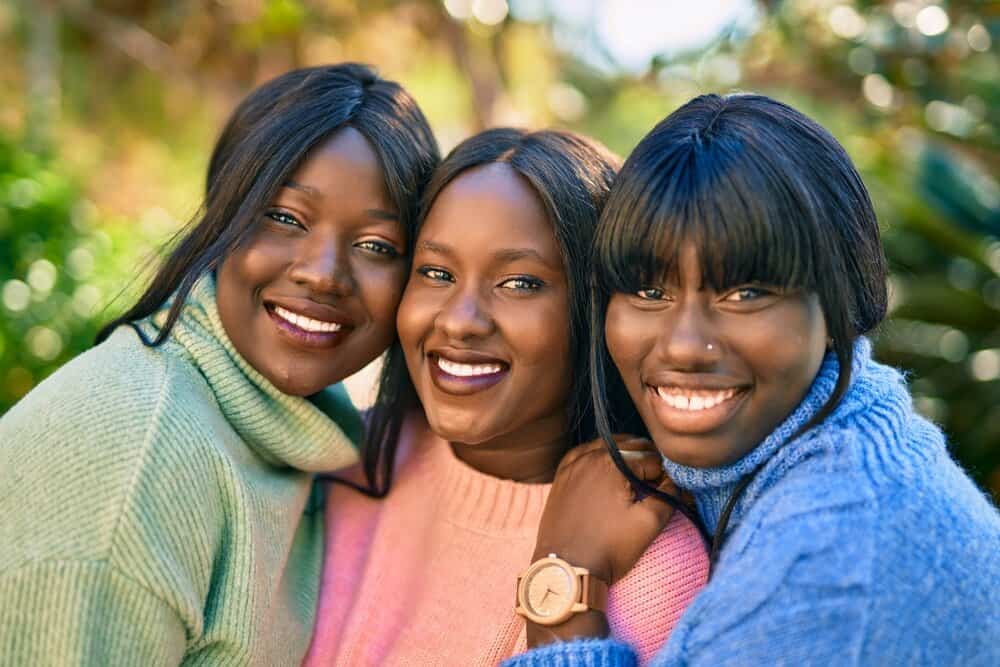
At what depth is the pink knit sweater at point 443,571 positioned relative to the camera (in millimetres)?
2174

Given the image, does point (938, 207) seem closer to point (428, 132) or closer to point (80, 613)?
point (428, 132)

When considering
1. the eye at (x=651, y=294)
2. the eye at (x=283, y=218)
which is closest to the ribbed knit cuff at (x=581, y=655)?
the eye at (x=651, y=294)

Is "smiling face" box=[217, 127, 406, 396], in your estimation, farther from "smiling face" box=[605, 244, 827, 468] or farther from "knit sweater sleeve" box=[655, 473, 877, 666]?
"knit sweater sleeve" box=[655, 473, 877, 666]

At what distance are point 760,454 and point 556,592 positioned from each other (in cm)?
48

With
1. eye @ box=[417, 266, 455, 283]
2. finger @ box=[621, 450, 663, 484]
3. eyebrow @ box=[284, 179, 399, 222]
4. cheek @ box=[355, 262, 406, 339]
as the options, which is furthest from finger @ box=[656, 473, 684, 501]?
eyebrow @ box=[284, 179, 399, 222]

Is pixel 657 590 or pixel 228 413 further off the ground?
pixel 228 413

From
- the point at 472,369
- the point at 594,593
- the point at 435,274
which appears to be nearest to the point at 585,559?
the point at 594,593

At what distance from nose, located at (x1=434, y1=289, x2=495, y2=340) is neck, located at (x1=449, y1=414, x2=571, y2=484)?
13.5 inches

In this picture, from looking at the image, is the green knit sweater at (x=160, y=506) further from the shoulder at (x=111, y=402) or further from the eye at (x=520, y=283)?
the eye at (x=520, y=283)

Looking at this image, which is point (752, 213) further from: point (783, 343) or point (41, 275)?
point (41, 275)

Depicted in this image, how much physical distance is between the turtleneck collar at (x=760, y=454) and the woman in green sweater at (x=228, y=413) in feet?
2.68

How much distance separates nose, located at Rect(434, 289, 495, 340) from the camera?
2.28 m

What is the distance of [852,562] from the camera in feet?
5.55

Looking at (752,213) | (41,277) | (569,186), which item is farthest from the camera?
(41,277)
